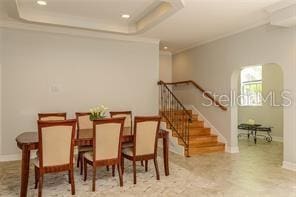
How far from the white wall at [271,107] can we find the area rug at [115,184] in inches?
182

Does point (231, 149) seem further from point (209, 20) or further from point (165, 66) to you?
point (165, 66)

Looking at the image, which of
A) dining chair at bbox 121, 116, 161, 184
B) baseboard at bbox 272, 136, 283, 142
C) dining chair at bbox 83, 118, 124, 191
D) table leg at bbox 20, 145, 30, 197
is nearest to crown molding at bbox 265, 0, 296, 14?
dining chair at bbox 121, 116, 161, 184

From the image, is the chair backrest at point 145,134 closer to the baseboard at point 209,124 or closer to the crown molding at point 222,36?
the baseboard at point 209,124

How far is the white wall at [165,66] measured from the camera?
8578mm

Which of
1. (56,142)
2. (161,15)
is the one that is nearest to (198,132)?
(161,15)

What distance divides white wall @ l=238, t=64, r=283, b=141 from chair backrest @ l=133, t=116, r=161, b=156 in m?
5.11

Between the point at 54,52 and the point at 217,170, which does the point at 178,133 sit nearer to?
the point at 217,170

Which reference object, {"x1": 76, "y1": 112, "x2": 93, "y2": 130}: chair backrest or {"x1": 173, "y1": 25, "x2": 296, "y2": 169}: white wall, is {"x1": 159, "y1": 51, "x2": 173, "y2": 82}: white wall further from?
{"x1": 76, "y1": 112, "x2": 93, "y2": 130}: chair backrest

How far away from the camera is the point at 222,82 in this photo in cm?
627

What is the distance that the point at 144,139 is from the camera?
388 centimetres

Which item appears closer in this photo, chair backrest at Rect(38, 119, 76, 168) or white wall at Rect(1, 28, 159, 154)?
chair backrest at Rect(38, 119, 76, 168)

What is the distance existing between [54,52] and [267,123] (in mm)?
6670

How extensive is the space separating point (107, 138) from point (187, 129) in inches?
124

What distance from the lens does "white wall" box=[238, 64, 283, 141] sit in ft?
24.8
